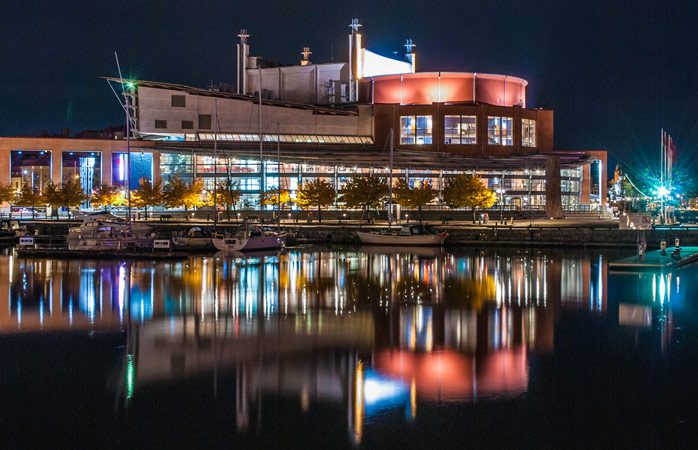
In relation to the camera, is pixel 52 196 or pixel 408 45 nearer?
pixel 52 196

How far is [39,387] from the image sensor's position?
56.0ft

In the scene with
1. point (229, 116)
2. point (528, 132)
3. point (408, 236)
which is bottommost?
point (408, 236)

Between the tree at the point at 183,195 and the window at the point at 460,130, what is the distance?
34.5 metres

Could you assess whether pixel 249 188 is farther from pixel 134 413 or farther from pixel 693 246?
pixel 134 413

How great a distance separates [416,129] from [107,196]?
41616 mm

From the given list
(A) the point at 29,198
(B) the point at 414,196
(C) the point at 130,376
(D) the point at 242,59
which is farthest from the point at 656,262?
(D) the point at 242,59

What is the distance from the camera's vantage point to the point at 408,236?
60500 millimetres

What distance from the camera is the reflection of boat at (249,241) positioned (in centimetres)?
5462

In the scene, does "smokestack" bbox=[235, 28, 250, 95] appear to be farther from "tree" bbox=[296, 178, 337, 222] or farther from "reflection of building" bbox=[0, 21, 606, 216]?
"tree" bbox=[296, 178, 337, 222]

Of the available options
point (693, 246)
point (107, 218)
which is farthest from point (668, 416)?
point (107, 218)

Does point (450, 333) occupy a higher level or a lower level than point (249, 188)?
lower

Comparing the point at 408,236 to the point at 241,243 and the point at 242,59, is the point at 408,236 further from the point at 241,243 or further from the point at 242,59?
the point at 242,59

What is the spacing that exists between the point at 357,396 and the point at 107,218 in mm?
60958

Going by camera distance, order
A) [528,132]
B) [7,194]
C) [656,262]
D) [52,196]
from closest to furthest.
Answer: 1. [656,262]
2. [52,196]
3. [7,194]
4. [528,132]
